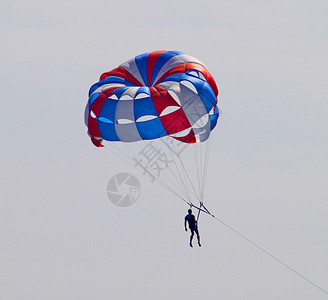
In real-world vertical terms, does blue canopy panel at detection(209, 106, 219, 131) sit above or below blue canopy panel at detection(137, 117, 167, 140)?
below

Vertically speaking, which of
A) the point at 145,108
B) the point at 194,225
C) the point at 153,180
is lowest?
the point at 194,225

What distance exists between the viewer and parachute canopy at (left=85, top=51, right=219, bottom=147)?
36.3 metres

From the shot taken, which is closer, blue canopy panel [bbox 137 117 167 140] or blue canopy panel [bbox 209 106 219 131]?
blue canopy panel [bbox 137 117 167 140]

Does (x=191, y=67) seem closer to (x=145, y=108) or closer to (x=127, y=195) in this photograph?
(x=145, y=108)

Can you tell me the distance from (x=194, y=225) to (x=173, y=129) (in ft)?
12.0

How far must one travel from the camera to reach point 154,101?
1422 inches

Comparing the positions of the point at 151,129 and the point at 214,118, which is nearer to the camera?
the point at 151,129

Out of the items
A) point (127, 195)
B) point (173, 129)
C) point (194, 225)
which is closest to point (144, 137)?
point (173, 129)

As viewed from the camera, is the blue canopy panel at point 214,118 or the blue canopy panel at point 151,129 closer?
the blue canopy panel at point 151,129

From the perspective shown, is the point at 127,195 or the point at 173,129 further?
the point at 127,195

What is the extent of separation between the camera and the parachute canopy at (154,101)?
3628 centimetres

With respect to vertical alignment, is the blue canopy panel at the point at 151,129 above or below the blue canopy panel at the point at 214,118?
above

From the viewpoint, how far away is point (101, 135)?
122 ft

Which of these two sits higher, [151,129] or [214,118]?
[151,129]
